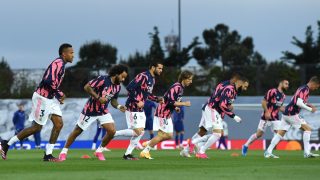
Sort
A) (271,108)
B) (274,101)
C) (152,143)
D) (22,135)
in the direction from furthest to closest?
(271,108)
(274,101)
(152,143)
(22,135)

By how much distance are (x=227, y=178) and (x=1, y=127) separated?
3022 cm

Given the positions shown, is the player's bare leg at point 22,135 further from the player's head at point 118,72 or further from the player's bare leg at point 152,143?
the player's bare leg at point 152,143

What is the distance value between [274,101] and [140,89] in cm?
716

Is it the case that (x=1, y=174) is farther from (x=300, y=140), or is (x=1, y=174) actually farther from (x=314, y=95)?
(x=314, y=95)

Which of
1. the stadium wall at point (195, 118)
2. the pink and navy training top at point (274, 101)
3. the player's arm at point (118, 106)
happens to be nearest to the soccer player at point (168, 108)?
the player's arm at point (118, 106)

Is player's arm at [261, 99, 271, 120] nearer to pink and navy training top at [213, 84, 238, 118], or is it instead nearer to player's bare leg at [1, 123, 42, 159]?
pink and navy training top at [213, 84, 238, 118]

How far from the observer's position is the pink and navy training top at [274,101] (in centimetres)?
2841

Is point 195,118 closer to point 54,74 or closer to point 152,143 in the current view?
point 152,143

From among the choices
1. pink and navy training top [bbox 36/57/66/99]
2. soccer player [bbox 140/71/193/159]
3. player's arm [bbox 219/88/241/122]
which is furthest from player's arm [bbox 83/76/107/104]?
player's arm [bbox 219/88/241/122]

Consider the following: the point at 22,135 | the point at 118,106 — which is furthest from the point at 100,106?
the point at 22,135

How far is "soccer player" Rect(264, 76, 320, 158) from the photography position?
957 inches

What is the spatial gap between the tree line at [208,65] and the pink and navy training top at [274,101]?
18.6 ft

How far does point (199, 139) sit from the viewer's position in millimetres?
25156

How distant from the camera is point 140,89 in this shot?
22812 mm
